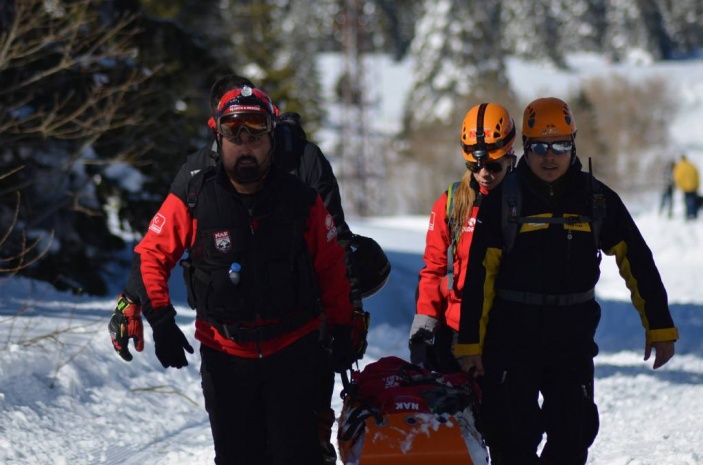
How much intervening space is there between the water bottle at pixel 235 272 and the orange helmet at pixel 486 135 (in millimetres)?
1888

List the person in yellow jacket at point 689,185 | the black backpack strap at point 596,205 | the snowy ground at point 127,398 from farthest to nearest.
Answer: the person in yellow jacket at point 689,185 → the snowy ground at point 127,398 → the black backpack strap at point 596,205

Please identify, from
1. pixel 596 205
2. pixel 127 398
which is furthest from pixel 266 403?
pixel 127 398

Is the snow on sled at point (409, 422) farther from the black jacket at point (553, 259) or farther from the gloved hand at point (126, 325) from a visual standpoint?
the gloved hand at point (126, 325)

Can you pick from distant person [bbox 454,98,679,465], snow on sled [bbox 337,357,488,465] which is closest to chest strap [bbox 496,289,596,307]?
distant person [bbox 454,98,679,465]

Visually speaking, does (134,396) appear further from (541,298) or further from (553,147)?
(553,147)

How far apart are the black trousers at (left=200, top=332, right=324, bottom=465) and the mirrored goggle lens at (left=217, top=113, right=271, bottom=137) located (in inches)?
35.6

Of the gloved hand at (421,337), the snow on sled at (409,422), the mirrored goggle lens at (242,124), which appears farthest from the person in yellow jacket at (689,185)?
the mirrored goggle lens at (242,124)

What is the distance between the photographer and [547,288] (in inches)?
187

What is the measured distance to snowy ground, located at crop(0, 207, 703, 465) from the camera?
6586 mm

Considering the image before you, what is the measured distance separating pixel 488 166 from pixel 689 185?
2371 cm

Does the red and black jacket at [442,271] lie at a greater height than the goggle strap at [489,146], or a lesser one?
lesser

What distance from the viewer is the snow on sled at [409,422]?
408cm

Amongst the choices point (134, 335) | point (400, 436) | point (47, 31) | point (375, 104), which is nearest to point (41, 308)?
point (47, 31)

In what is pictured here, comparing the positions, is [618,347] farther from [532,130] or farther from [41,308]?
[532,130]
